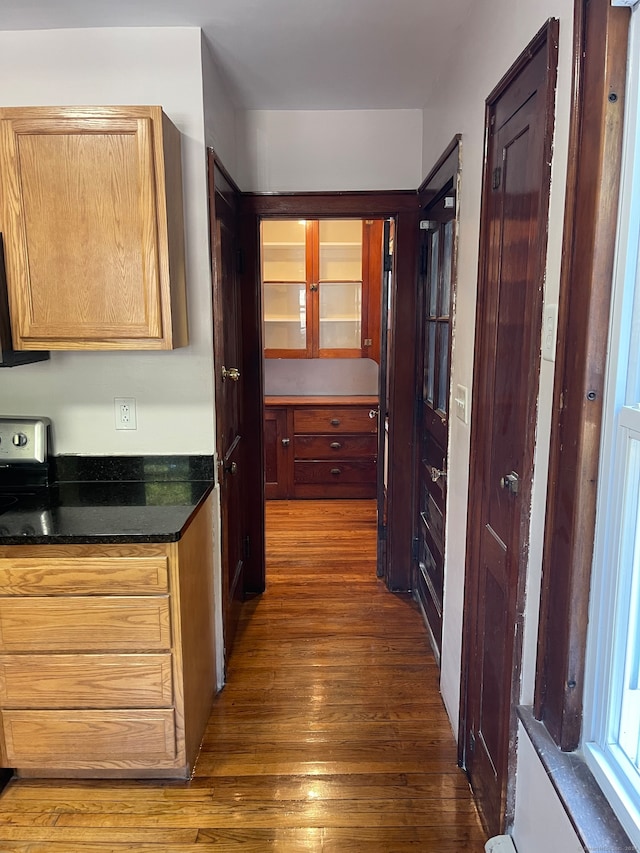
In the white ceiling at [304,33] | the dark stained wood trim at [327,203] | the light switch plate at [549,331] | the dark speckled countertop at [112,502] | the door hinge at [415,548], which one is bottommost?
the door hinge at [415,548]

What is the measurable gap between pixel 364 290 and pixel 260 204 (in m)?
1.94

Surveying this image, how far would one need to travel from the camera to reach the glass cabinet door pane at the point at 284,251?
15.0ft

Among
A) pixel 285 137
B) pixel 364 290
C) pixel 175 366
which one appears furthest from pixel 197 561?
pixel 364 290

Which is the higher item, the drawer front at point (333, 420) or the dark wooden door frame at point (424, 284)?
the dark wooden door frame at point (424, 284)

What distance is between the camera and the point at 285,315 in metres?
4.73

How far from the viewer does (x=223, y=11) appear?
6.04ft

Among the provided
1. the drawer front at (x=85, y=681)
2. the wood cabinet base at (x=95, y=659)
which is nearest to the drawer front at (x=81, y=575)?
the wood cabinet base at (x=95, y=659)

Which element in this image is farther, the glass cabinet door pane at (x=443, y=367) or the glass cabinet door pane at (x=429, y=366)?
the glass cabinet door pane at (x=429, y=366)

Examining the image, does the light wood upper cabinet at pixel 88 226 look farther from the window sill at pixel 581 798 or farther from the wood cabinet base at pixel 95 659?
the window sill at pixel 581 798

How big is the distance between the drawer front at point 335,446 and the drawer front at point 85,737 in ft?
9.53

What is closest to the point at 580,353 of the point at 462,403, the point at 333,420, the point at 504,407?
the point at 504,407

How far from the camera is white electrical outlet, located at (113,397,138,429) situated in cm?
219

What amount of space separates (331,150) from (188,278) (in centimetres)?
119

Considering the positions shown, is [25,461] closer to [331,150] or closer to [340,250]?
[331,150]
